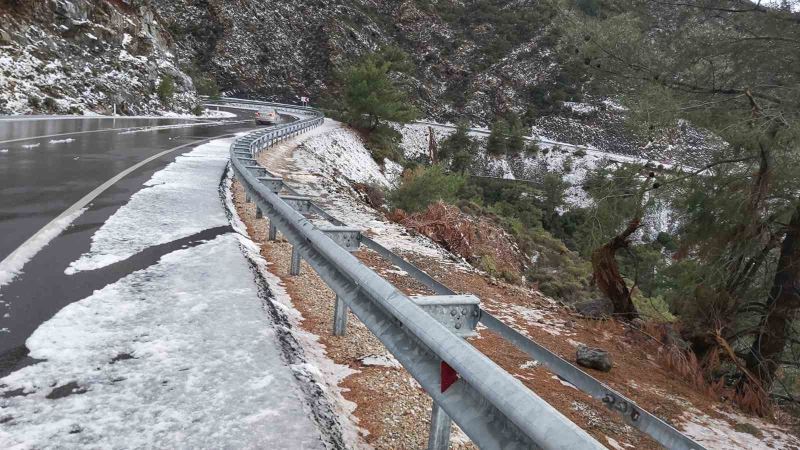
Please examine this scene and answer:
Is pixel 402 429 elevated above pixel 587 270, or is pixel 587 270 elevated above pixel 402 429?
pixel 402 429

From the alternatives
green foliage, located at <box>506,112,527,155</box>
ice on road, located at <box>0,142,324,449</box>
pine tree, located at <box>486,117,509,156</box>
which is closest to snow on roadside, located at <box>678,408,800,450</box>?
ice on road, located at <box>0,142,324,449</box>

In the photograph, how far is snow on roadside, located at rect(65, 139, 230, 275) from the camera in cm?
534

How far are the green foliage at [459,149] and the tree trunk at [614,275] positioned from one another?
50.8 metres

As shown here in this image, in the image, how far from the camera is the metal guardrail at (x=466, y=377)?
5.74 ft

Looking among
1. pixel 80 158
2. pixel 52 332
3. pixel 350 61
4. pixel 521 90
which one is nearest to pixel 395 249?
pixel 52 332

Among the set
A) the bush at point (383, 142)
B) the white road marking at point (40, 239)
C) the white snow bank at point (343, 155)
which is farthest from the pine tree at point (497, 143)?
the white road marking at point (40, 239)

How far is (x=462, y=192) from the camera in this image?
1853 inches

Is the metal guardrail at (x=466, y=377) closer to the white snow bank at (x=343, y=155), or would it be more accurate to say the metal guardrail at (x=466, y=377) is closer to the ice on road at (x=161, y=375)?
the ice on road at (x=161, y=375)

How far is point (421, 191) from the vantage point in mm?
20359

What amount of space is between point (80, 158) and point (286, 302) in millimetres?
9621

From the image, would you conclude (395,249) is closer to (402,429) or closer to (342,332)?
(342,332)

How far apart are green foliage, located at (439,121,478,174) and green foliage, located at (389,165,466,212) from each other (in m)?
36.7

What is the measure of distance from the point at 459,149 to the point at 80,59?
39.3m

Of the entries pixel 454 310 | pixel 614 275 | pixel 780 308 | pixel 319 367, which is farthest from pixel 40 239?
pixel 780 308
